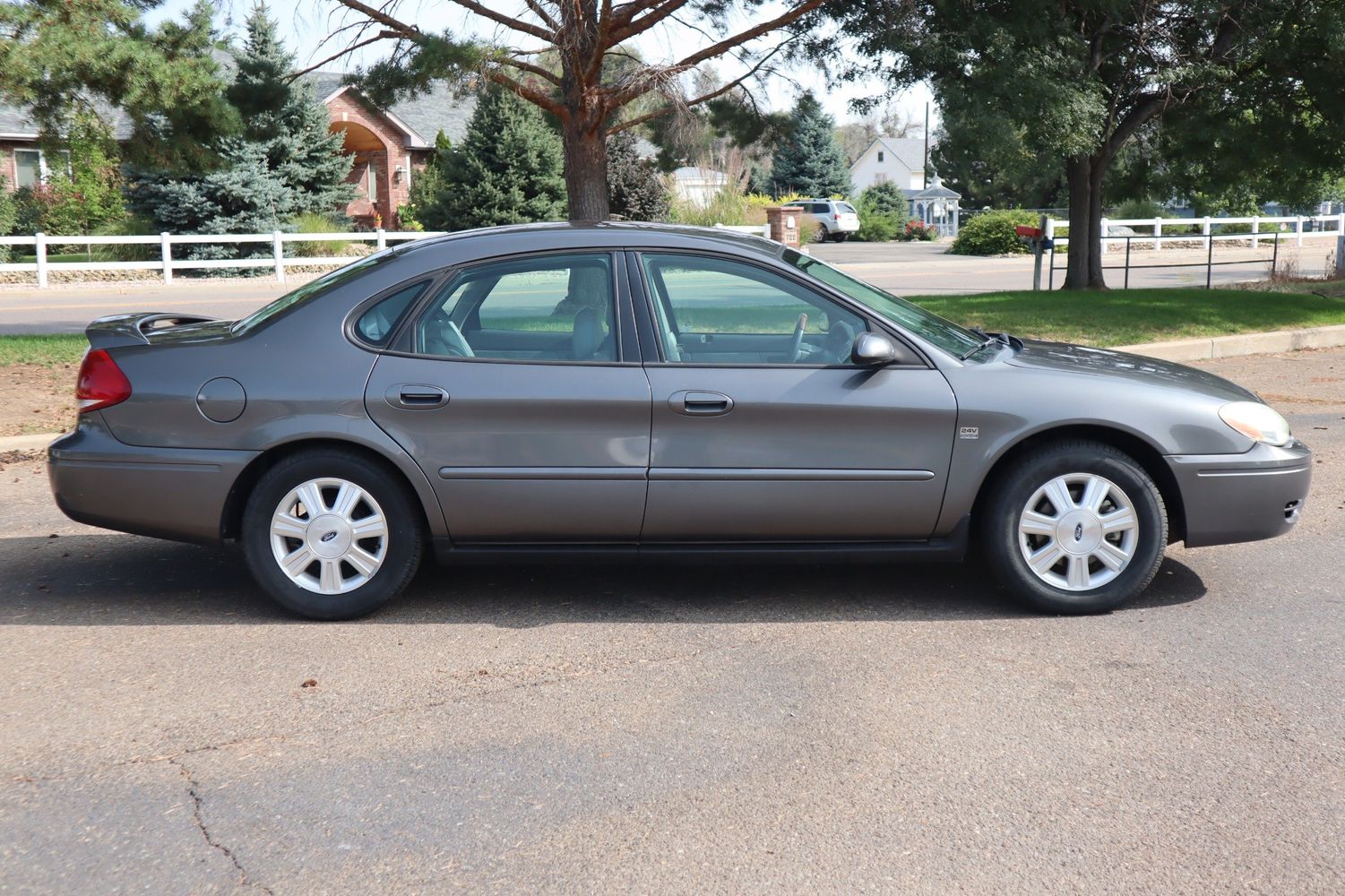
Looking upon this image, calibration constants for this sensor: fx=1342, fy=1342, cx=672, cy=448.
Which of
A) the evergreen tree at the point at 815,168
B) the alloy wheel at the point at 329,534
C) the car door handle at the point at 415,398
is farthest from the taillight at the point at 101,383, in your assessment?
the evergreen tree at the point at 815,168

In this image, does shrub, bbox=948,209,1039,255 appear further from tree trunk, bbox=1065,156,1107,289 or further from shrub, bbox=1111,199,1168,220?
tree trunk, bbox=1065,156,1107,289

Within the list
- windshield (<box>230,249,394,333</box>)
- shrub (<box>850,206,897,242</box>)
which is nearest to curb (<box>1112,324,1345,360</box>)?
windshield (<box>230,249,394,333</box>)

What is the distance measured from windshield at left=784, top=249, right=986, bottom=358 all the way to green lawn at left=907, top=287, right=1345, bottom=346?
7.82 m

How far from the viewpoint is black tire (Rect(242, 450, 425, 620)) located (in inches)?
205

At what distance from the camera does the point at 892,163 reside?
95438 mm

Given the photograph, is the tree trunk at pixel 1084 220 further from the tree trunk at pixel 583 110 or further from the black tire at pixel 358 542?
the black tire at pixel 358 542

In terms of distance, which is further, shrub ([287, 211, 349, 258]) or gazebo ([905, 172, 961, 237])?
gazebo ([905, 172, 961, 237])

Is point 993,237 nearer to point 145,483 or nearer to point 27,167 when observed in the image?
point 27,167

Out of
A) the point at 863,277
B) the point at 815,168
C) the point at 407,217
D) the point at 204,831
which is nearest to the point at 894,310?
the point at 204,831

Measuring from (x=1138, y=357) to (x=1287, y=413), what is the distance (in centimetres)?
499

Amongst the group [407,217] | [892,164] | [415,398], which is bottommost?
[415,398]

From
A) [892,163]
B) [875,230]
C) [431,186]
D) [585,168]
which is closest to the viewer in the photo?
[585,168]

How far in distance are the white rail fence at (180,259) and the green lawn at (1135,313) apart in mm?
12374

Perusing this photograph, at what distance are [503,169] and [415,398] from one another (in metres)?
31.3
